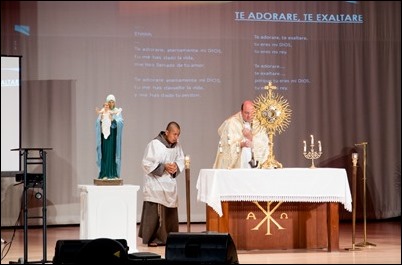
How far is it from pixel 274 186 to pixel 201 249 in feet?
9.61

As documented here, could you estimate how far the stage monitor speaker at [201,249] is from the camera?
5453 millimetres

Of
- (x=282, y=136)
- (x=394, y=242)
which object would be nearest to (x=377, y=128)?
(x=282, y=136)

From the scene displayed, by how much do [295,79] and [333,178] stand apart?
4.04 metres

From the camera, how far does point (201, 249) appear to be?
5531mm

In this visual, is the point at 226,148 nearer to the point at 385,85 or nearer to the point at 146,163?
the point at 146,163

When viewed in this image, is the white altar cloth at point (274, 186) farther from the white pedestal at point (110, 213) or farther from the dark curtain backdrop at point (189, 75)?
the dark curtain backdrop at point (189, 75)

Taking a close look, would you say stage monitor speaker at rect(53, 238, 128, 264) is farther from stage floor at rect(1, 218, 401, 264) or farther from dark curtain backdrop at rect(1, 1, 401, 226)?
dark curtain backdrop at rect(1, 1, 401, 226)

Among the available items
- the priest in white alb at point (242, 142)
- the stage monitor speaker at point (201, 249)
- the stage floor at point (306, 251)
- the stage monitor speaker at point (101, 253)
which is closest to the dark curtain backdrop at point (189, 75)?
the stage floor at point (306, 251)

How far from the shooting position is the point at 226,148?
9.70m

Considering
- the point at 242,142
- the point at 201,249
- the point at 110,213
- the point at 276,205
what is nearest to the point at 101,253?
the point at 201,249

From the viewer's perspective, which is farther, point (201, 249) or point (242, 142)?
point (242, 142)

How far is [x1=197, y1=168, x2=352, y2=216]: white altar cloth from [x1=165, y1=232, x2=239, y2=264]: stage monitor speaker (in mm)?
2600

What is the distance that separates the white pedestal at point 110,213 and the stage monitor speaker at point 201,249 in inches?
101

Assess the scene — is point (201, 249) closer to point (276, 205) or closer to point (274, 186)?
point (274, 186)
